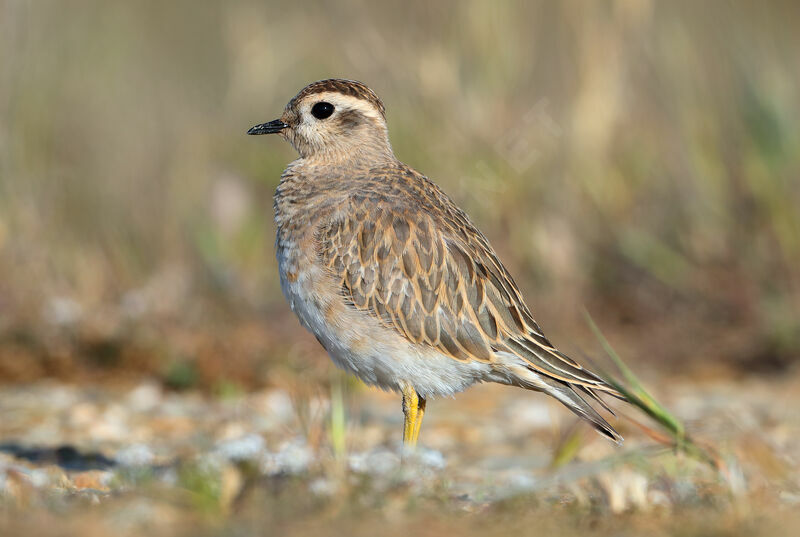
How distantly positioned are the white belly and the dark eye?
3.30ft

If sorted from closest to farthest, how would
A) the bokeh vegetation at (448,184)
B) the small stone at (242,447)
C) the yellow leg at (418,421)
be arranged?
the yellow leg at (418,421), the small stone at (242,447), the bokeh vegetation at (448,184)

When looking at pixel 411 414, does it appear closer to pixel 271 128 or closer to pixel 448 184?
pixel 271 128

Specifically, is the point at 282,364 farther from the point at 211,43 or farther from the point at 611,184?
the point at 211,43

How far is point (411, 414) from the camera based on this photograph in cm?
498

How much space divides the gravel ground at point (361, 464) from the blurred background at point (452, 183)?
0.44m

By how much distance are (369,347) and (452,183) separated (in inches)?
137

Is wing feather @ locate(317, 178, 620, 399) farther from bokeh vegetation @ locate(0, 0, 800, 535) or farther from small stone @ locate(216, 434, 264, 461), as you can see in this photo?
bokeh vegetation @ locate(0, 0, 800, 535)

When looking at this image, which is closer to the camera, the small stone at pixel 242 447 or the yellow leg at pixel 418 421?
the yellow leg at pixel 418 421

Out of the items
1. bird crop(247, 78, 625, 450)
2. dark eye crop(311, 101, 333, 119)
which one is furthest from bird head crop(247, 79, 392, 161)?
bird crop(247, 78, 625, 450)

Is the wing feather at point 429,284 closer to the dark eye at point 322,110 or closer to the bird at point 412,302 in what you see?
the bird at point 412,302

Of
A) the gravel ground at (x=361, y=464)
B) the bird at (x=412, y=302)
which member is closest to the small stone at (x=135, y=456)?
the gravel ground at (x=361, y=464)

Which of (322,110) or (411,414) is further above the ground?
(322,110)

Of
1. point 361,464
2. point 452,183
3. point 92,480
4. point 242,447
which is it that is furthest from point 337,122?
point 452,183

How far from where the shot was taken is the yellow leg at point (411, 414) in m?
4.93
